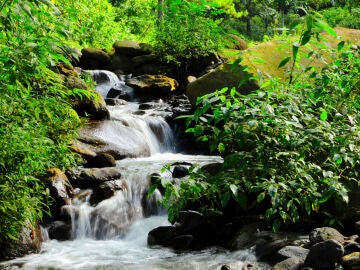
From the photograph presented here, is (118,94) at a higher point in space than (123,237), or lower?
higher

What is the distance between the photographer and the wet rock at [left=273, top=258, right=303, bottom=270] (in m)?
4.09

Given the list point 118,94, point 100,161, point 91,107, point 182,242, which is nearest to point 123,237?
point 182,242

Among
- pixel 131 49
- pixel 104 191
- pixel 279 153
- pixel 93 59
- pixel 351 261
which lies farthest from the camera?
pixel 131 49

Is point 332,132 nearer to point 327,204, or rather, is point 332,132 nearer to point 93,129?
point 327,204

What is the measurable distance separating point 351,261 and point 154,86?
1067cm

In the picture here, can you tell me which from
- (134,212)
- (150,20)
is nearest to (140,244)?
(134,212)

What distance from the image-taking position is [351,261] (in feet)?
12.5

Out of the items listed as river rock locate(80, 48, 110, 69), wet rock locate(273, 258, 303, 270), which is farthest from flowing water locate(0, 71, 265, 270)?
river rock locate(80, 48, 110, 69)

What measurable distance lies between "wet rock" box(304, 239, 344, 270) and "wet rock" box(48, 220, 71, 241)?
3.54 meters

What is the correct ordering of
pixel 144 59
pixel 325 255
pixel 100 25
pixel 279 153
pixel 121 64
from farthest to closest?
pixel 100 25 → pixel 121 64 → pixel 144 59 → pixel 279 153 → pixel 325 255

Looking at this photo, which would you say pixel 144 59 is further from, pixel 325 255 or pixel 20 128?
pixel 325 255

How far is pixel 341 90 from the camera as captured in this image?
203 inches

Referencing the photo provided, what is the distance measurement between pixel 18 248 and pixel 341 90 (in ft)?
14.6

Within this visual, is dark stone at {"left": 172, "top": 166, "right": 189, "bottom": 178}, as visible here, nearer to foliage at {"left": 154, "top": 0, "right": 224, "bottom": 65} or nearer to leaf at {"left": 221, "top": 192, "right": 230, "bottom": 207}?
leaf at {"left": 221, "top": 192, "right": 230, "bottom": 207}
